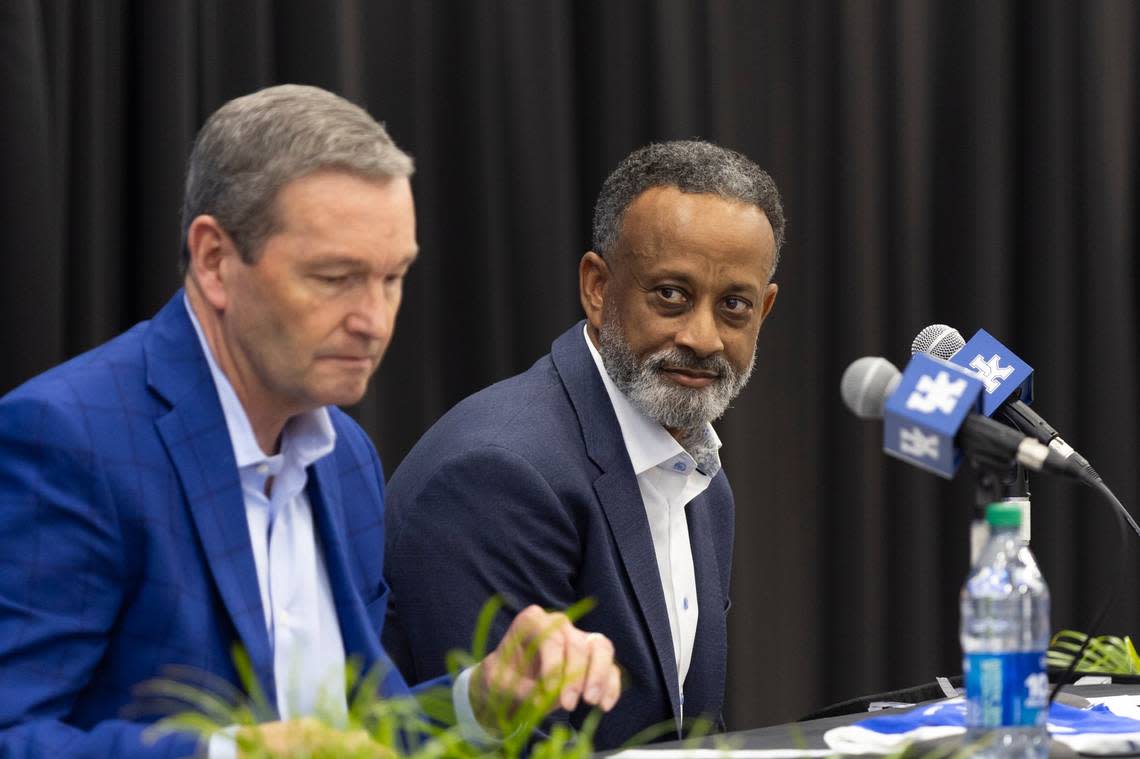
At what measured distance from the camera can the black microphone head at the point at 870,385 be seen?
5.34 feet

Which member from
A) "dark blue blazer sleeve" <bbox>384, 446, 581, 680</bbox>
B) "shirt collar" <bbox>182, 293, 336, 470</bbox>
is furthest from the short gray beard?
"shirt collar" <bbox>182, 293, 336, 470</bbox>

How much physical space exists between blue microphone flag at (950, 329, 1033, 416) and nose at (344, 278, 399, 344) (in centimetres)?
87

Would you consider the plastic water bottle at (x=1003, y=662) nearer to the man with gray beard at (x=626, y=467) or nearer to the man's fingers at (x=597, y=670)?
the man's fingers at (x=597, y=670)

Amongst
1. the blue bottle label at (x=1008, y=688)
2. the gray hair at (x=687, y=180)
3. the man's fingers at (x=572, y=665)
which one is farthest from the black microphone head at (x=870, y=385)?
the gray hair at (x=687, y=180)

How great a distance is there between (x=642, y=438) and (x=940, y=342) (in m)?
0.51

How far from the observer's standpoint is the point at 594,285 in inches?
106

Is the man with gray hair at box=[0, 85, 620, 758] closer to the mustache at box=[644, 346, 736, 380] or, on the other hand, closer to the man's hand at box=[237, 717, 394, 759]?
the man's hand at box=[237, 717, 394, 759]

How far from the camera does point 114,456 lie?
1632 mm

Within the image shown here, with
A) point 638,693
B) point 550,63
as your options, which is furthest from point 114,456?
point 550,63

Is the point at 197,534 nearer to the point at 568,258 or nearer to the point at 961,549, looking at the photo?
the point at 568,258

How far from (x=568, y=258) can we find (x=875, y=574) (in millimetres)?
1227

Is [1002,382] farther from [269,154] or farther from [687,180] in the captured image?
[269,154]

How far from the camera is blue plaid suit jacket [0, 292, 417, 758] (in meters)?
1.53

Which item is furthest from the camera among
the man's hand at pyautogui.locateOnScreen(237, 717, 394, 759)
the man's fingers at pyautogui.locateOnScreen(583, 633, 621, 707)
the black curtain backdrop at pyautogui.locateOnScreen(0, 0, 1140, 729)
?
the black curtain backdrop at pyautogui.locateOnScreen(0, 0, 1140, 729)
